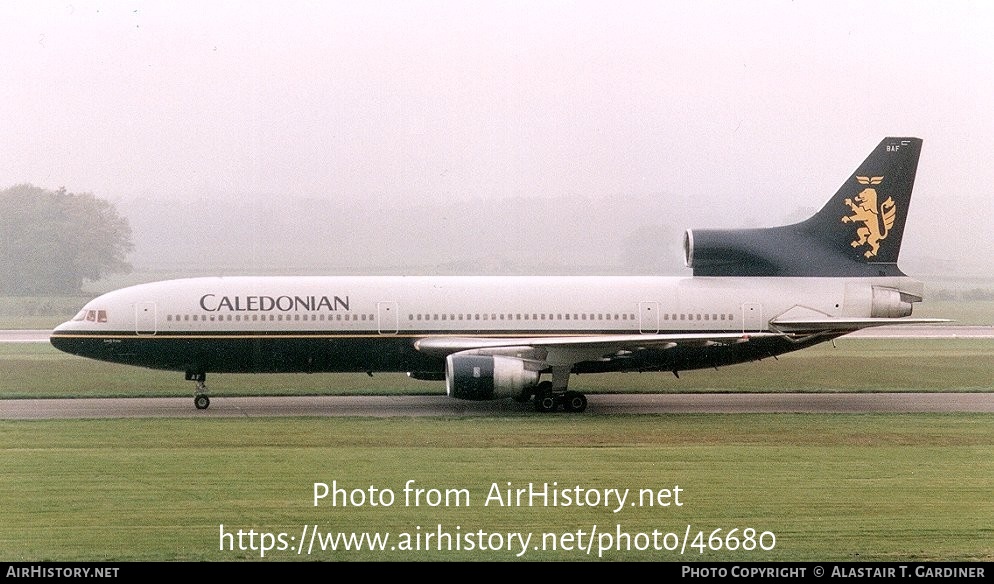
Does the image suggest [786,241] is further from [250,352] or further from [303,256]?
[303,256]

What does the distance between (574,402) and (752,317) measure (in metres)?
5.45

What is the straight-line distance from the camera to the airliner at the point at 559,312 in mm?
27984

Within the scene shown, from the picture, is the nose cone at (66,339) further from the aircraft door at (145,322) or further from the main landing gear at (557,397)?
the main landing gear at (557,397)

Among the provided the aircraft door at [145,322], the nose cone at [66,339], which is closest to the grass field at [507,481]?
the aircraft door at [145,322]

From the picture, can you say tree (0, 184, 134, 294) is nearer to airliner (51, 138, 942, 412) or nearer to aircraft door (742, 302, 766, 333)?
airliner (51, 138, 942, 412)

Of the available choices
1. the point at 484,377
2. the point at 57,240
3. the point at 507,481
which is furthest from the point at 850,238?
the point at 57,240

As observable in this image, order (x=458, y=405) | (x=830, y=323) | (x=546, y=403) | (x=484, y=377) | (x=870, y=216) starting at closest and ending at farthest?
(x=484, y=377), (x=546, y=403), (x=830, y=323), (x=458, y=405), (x=870, y=216)

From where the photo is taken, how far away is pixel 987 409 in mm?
27797

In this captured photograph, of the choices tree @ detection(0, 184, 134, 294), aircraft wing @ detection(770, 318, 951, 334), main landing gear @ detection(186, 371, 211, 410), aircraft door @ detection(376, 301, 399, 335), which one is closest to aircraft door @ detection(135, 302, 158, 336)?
main landing gear @ detection(186, 371, 211, 410)

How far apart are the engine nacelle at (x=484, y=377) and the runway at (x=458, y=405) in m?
0.97

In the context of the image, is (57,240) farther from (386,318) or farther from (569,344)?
(569,344)

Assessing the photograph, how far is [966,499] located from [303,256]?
35.1 metres

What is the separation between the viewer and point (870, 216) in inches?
1166
